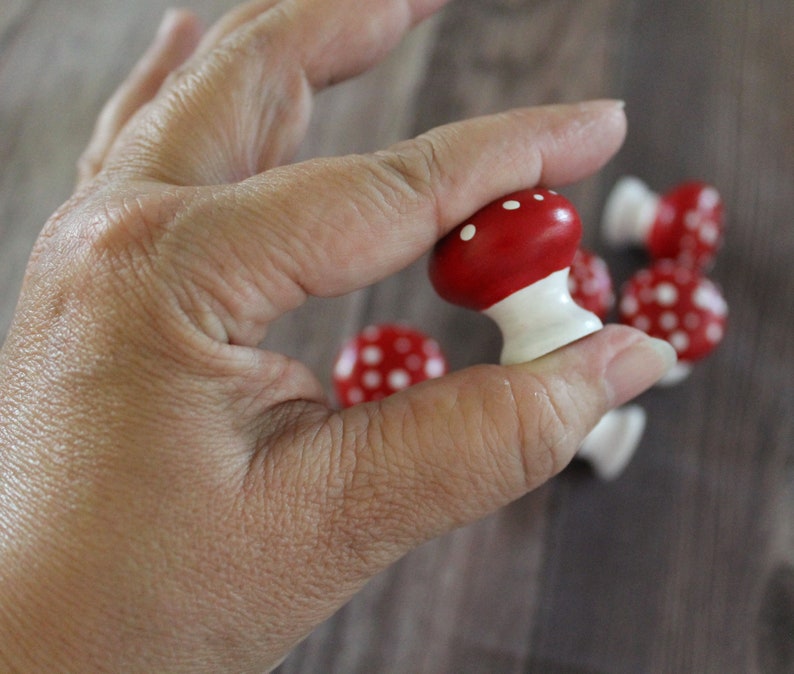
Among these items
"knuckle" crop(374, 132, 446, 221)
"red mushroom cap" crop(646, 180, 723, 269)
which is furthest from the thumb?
"red mushroom cap" crop(646, 180, 723, 269)

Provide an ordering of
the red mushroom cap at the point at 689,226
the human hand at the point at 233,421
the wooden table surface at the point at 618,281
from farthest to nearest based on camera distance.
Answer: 1. the red mushroom cap at the point at 689,226
2. the wooden table surface at the point at 618,281
3. the human hand at the point at 233,421

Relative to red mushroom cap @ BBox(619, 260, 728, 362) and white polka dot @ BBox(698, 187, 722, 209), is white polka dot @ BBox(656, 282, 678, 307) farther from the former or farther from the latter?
white polka dot @ BBox(698, 187, 722, 209)

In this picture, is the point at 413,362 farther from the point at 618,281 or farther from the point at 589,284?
the point at 618,281

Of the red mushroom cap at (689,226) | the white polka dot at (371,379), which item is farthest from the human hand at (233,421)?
the red mushroom cap at (689,226)

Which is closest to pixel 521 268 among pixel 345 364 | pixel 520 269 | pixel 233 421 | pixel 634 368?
pixel 520 269

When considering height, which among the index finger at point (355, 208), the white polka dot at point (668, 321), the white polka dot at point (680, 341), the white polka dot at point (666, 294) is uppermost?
the index finger at point (355, 208)

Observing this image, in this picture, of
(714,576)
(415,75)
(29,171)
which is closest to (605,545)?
(714,576)

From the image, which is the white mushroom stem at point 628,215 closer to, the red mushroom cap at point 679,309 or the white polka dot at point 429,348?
the red mushroom cap at point 679,309
